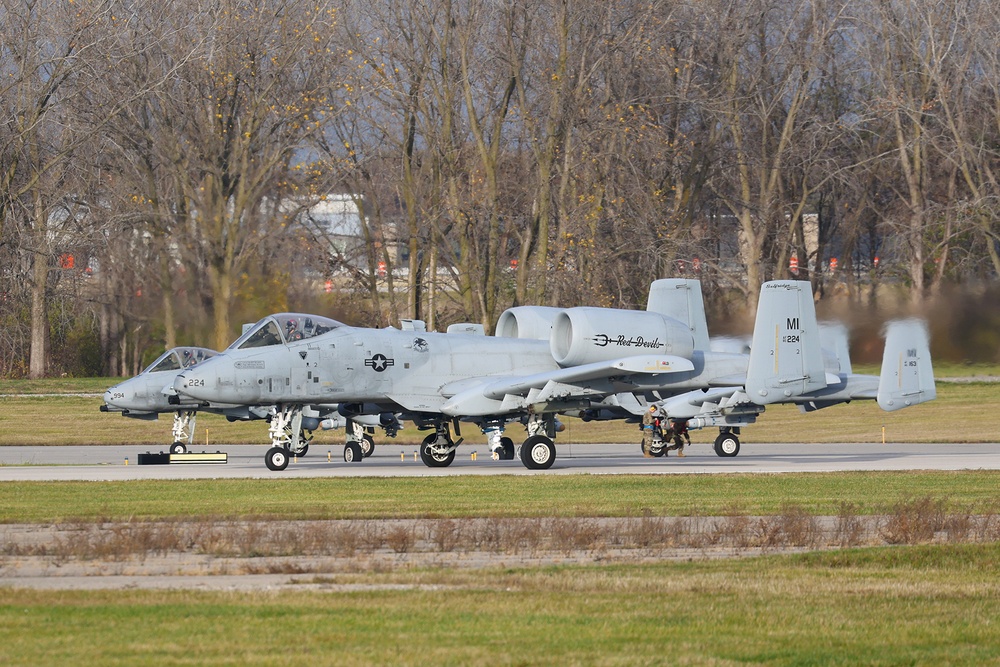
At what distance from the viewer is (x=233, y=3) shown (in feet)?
146

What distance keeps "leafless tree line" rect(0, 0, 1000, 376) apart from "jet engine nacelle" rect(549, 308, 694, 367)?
12.5 metres

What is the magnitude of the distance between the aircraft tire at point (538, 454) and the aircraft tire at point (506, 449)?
6.99 ft

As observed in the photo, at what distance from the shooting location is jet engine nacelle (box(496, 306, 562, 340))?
30500 millimetres

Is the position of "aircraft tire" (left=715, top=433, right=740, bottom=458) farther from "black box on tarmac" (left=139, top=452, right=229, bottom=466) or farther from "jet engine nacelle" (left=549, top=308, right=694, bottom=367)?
"black box on tarmac" (left=139, top=452, right=229, bottom=466)

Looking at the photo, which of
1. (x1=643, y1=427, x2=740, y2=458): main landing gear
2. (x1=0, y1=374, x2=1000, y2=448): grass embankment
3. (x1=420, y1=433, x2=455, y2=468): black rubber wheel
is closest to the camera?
(x1=420, y1=433, x2=455, y2=468): black rubber wheel

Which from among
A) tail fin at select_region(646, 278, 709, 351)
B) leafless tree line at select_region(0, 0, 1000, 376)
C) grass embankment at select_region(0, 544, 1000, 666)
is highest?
leafless tree line at select_region(0, 0, 1000, 376)

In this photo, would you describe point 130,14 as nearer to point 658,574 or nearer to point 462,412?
point 462,412

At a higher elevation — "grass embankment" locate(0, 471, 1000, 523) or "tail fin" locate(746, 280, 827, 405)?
"tail fin" locate(746, 280, 827, 405)

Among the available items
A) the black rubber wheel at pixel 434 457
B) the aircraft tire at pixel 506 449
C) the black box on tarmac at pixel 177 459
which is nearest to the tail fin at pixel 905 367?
the aircraft tire at pixel 506 449

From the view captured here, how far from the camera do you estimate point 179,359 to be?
33.3 meters

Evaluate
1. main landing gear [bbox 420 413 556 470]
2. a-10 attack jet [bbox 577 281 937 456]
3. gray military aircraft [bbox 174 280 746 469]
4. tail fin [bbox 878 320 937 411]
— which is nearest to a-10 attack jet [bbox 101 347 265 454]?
gray military aircraft [bbox 174 280 746 469]

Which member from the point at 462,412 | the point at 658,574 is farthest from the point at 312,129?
the point at 658,574

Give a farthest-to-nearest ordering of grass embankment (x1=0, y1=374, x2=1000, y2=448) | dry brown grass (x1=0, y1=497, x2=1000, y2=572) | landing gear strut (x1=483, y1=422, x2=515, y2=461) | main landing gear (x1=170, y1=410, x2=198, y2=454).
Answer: grass embankment (x1=0, y1=374, x2=1000, y2=448) < main landing gear (x1=170, y1=410, x2=198, y2=454) < landing gear strut (x1=483, y1=422, x2=515, y2=461) < dry brown grass (x1=0, y1=497, x2=1000, y2=572)

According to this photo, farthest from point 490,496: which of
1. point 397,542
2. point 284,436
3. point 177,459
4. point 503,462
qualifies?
point 177,459
